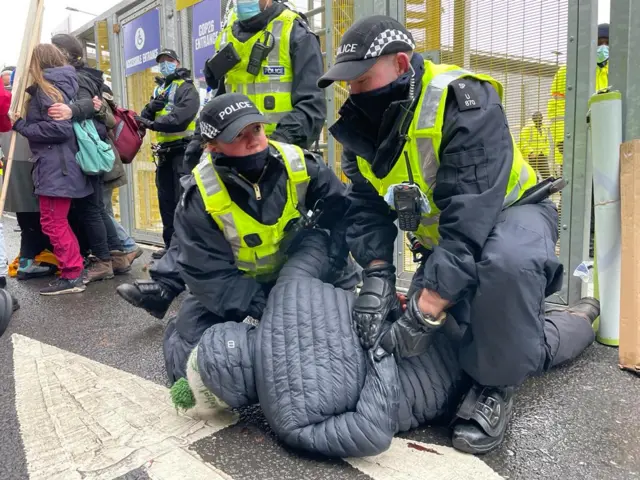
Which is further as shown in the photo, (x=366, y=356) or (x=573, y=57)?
(x=573, y=57)

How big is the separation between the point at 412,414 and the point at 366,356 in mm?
246

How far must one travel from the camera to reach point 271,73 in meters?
2.67

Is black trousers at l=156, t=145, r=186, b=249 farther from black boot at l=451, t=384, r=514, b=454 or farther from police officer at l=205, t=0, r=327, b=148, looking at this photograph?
black boot at l=451, t=384, r=514, b=454

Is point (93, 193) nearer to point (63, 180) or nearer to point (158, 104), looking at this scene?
point (63, 180)

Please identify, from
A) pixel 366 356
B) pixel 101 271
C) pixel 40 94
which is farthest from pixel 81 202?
pixel 366 356

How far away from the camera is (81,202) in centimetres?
402

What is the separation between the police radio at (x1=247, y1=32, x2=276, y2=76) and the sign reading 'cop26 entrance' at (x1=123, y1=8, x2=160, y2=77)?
124 inches

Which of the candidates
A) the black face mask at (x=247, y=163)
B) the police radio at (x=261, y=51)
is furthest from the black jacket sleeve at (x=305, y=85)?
the black face mask at (x=247, y=163)

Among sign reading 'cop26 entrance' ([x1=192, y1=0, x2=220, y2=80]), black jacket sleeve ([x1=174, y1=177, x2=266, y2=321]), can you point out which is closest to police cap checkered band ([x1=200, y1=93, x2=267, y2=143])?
black jacket sleeve ([x1=174, y1=177, x2=266, y2=321])

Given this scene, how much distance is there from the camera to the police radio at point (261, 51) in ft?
8.61

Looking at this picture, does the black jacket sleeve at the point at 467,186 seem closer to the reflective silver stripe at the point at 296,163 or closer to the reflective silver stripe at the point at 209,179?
the reflective silver stripe at the point at 296,163

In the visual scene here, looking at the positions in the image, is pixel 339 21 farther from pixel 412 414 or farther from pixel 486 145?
pixel 412 414

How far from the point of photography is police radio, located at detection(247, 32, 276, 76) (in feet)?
8.61

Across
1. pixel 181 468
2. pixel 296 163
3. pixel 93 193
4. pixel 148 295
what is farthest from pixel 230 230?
pixel 93 193
